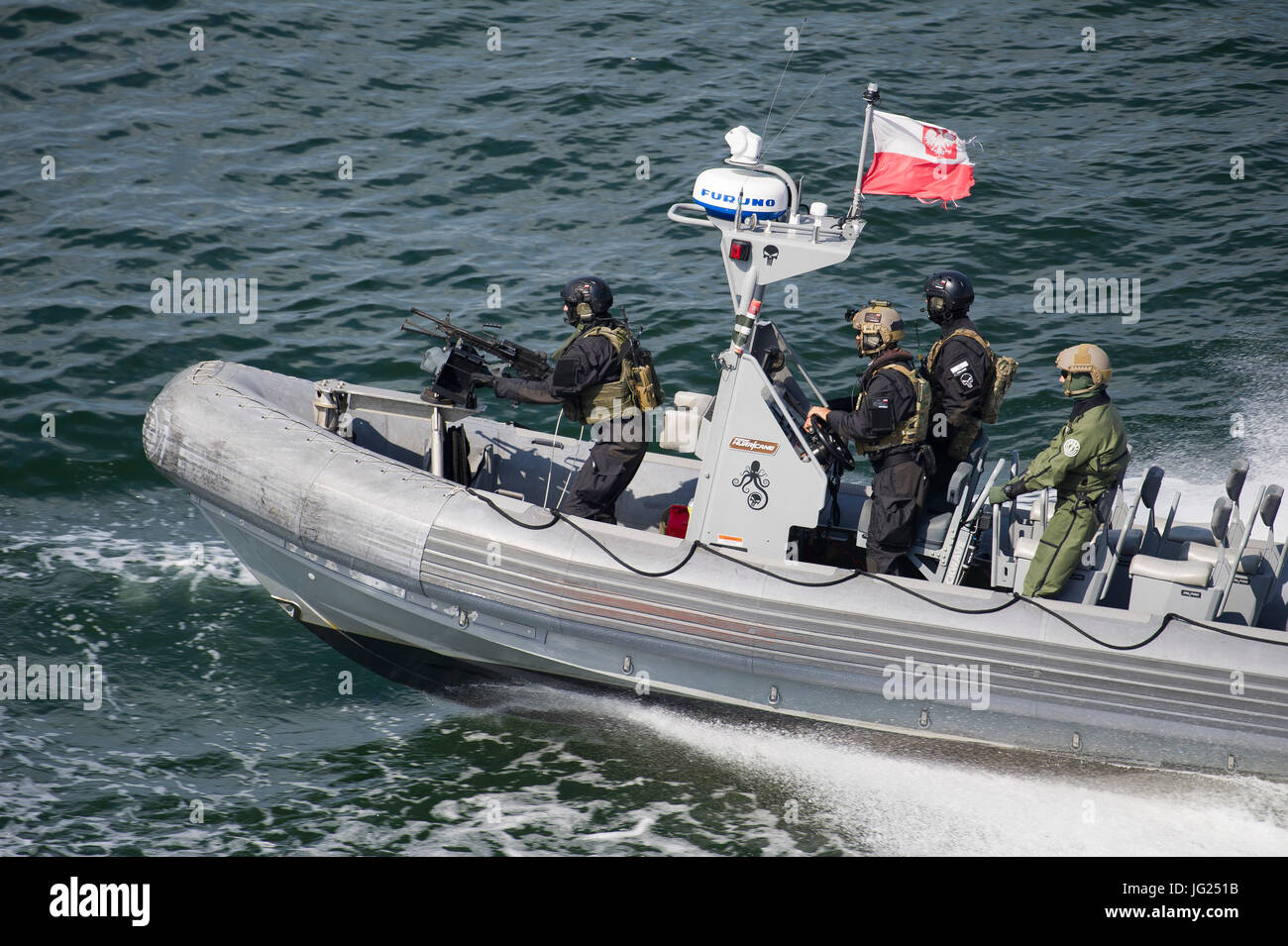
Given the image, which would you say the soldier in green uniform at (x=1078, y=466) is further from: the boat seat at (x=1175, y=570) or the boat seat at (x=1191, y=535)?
the boat seat at (x=1191, y=535)

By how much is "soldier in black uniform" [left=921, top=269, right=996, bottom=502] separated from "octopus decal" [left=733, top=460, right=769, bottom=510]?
97 cm

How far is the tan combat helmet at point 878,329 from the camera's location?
20.6 ft

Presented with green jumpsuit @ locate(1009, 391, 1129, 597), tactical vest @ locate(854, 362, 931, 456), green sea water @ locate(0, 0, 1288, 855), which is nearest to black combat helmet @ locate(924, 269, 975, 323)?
tactical vest @ locate(854, 362, 931, 456)

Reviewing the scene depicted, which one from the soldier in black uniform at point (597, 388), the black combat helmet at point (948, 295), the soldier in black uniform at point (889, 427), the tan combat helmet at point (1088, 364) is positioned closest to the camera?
the tan combat helmet at point (1088, 364)

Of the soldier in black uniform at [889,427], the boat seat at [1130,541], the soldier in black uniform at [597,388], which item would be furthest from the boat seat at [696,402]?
the boat seat at [1130,541]

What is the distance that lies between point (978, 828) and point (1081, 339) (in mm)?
5481

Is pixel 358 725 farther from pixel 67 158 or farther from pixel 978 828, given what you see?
pixel 67 158

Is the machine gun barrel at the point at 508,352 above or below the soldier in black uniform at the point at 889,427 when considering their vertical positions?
above

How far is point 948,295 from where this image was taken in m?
6.57

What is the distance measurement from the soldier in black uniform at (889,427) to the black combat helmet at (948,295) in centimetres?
38

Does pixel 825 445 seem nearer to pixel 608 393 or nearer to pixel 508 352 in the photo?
pixel 608 393

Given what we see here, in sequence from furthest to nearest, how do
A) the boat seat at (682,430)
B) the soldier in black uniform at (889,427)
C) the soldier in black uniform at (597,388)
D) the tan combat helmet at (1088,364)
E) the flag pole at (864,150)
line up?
the boat seat at (682,430)
the soldier in black uniform at (597,388)
the soldier in black uniform at (889,427)
the flag pole at (864,150)
the tan combat helmet at (1088,364)

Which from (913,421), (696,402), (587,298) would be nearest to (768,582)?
(913,421)

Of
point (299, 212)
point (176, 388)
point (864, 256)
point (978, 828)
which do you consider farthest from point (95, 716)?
point (864, 256)
